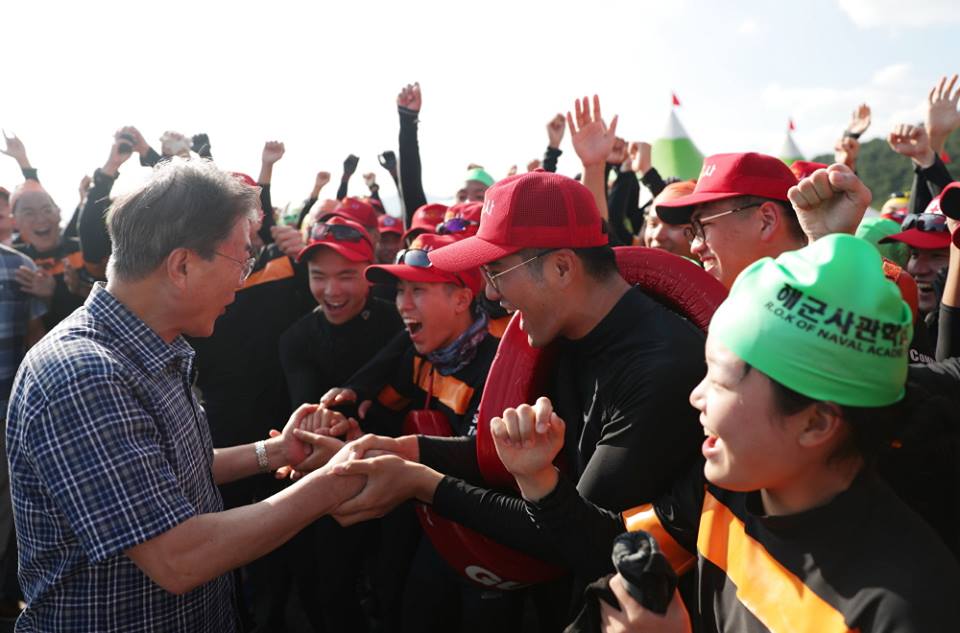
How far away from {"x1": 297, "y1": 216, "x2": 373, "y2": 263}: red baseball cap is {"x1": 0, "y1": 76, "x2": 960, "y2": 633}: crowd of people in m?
0.09

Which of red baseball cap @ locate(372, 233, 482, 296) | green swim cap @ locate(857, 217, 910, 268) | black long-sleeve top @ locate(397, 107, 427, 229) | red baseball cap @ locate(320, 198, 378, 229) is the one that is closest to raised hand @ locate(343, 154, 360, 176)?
red baseball cap @ locate(320, 198, 378, 229)

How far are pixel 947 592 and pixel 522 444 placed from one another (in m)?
1.03

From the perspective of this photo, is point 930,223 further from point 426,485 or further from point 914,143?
point 426,485

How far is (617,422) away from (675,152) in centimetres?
1153

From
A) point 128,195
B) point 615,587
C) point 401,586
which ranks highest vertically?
point 128,195

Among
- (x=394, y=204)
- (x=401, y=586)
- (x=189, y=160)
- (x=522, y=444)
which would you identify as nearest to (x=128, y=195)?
(x=189, y=160)

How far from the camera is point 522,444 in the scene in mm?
1988

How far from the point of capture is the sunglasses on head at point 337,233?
4.47m

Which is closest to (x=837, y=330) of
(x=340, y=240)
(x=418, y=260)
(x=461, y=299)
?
(x=461, y=299)

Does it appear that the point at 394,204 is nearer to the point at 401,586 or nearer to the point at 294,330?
the point at 294,330

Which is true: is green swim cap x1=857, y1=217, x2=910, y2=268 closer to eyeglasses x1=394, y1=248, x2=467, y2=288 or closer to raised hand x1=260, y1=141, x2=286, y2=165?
eyeglasses x1=394, y1=248, x2=467, y2=288

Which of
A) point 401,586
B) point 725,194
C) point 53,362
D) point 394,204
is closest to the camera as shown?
point 53,362

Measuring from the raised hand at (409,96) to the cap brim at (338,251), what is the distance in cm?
160

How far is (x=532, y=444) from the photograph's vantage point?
1978 millimetres
